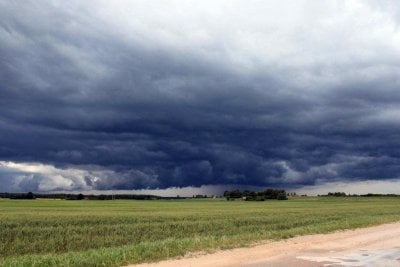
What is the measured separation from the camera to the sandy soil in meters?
16.7

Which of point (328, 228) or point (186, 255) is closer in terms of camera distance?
point (186, 255)

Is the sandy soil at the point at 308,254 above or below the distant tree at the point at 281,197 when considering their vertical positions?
below

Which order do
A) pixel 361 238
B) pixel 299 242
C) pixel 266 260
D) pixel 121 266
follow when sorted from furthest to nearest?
pixel 361 238 → pixel 299 242 → pixel 266 260 → pixel 121 266

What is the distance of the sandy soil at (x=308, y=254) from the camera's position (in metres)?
16.7

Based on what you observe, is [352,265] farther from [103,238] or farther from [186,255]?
[103,238]

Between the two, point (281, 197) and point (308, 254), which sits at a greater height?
point (281, 197)

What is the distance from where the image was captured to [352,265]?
53.4 feet

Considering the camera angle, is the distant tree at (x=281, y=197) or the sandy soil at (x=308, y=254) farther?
the distant tree at (x=281, y=197)

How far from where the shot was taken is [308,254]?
19234 mm

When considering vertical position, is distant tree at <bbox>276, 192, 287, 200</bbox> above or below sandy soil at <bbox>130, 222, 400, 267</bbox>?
above

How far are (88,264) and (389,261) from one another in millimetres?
10726

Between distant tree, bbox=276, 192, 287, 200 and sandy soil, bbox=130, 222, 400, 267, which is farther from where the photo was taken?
distant tree, bbox=276, 192, 287, 200

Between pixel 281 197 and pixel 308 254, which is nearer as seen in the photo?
pixel 308 254

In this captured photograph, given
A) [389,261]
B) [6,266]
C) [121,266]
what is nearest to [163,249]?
[121,266]
